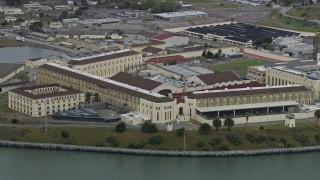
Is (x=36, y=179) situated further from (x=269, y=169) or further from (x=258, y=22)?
(x=258, y=22)

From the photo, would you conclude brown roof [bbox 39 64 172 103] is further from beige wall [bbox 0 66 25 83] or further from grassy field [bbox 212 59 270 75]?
grassy field [bbox 212 59 270 75]

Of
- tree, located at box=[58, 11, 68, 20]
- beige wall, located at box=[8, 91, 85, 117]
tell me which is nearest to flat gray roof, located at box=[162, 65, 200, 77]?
beige wall, located at box=[8, 91, 85, 117]

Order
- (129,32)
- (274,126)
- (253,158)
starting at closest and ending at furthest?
(253,158) < (274,126) < (129,32)

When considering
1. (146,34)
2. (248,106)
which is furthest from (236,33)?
(248,106)

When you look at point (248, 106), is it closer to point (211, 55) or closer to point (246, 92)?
point (246, 92)

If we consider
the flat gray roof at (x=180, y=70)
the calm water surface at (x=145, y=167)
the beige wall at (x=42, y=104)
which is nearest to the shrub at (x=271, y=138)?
the calm water surface at (x=145, y=167)

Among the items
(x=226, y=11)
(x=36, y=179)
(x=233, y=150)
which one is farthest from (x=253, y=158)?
(x=226, y=11)
